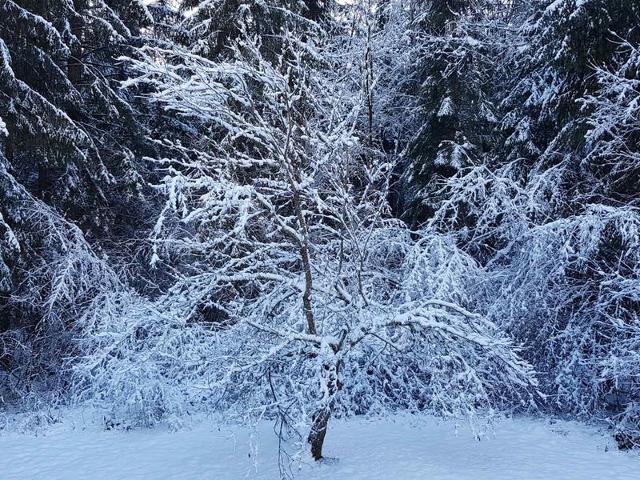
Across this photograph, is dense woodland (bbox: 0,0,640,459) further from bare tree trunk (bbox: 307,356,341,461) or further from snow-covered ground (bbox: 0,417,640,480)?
snow-covered ground (bbox: 0,417,640,480)

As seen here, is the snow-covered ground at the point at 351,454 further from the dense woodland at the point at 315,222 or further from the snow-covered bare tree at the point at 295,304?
the snow-covered bare tree at the point at 295,304

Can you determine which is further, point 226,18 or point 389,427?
point 226,18

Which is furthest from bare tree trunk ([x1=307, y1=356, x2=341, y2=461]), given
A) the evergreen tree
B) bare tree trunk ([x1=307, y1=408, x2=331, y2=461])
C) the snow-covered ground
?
the evergreen tree

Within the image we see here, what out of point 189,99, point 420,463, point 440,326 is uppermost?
point 189,99

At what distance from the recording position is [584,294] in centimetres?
983

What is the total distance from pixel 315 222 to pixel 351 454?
4.17 metres

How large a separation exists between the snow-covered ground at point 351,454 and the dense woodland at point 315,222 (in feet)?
1.73

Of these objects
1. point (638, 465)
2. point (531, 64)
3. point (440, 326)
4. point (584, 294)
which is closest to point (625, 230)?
point (584, 294)

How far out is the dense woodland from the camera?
7117 millimetres

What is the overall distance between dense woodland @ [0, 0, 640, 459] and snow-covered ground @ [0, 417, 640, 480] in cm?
53

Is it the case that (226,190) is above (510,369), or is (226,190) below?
above

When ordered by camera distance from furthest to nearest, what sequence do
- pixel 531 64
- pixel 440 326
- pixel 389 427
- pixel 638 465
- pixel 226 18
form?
pixel 531 64 → pixel 226 18 → pixel 389 427 → pixel 638 465 → pixel 440 326

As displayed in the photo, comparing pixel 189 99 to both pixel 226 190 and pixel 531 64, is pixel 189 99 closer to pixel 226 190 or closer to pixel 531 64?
pixel 226 190

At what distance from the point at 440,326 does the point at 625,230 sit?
4.05 meters
